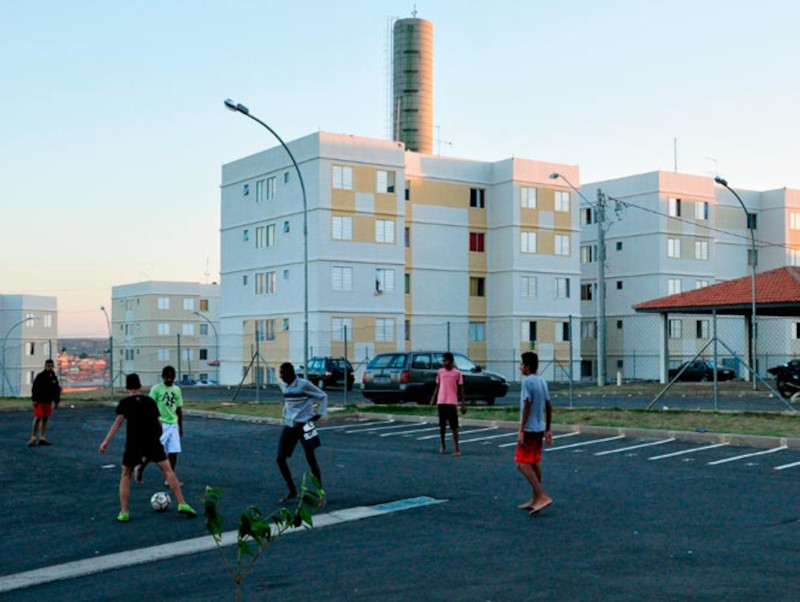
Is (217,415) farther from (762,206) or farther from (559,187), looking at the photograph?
(762,206)

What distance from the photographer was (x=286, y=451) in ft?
43.7

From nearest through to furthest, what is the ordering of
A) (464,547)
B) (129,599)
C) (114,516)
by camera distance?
1. (129,599)
2. (464,547)
3. (114,516)

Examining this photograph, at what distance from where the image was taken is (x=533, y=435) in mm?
11922

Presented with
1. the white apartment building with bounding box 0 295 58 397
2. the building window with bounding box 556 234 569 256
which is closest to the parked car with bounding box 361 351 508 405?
the building window with bounding box 556 234 569 256

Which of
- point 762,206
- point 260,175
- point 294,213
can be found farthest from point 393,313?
point 762,206

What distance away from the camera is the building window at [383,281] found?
5747 centimetres

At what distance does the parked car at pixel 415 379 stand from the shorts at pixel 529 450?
1795cm

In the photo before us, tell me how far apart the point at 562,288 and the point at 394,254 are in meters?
12.3

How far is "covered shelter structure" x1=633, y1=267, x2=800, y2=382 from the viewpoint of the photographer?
40156 mm

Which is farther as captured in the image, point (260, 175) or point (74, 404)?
point (260, 175)

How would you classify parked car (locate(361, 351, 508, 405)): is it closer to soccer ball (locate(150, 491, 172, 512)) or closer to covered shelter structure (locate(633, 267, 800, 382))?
covered shelter structure (locate(633, 267, 800, 382))

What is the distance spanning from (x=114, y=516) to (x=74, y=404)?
24.0m

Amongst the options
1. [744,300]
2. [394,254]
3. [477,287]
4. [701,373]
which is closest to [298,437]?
[744,300]

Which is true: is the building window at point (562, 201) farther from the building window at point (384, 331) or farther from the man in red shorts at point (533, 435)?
the man in red shorts at point (533, 435)
